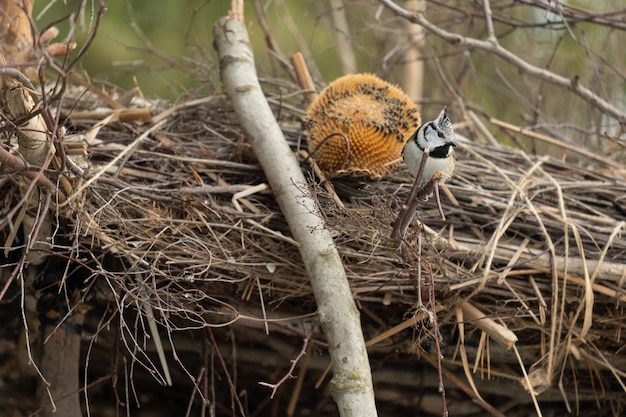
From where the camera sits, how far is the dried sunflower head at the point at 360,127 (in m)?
1.91

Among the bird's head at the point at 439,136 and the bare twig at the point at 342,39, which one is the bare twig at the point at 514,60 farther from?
the bare twig at the point at 342,39

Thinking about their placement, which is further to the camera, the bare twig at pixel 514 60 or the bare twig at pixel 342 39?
the bare twig at pixel 342 39

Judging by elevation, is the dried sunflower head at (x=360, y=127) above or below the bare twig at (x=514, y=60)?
below

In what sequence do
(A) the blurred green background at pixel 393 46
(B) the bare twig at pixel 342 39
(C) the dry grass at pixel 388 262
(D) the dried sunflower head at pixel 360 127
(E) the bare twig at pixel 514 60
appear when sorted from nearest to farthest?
(C) the dry grass at pixel 388 262
(D) the dried sunflower head at pixel 360 127
(E) the bare twig at pixel 514 60
(A) the blurred green background at pixel 393 46
(B) the bare twig at pixel 342 39

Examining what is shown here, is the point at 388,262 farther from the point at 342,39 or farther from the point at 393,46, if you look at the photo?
the point at 393,46

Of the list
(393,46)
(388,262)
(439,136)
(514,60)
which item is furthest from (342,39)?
(439,136)

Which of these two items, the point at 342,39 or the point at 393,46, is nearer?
the point at 342,39

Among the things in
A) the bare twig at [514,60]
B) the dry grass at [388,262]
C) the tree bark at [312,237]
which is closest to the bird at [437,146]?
the dry grass at [388,262]

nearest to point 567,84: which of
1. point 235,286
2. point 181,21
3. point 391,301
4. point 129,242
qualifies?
point 391,301

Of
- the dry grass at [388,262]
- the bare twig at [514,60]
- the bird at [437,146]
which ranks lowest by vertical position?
the dry grass at [388,262]

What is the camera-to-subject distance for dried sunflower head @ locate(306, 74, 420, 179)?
191cm

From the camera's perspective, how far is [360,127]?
1.91 meters

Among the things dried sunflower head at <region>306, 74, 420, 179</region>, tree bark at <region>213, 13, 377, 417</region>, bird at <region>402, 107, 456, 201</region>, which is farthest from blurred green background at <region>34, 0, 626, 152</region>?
bird at <region>402, 107, 456, 201</region>

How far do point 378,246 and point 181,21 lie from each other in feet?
10.4
